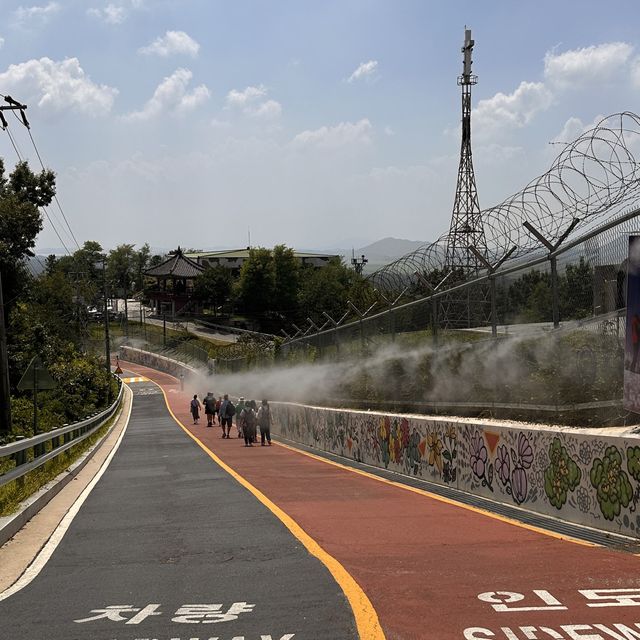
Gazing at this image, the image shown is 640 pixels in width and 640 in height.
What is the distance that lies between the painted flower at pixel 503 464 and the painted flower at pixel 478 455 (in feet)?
1.59

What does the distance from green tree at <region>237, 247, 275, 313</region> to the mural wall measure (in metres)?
99.4

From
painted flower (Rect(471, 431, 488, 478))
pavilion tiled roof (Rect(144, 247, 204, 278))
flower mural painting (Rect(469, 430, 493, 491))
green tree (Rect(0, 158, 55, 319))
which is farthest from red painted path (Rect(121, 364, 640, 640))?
pavilion tiled roof (Rect(144, 247, 204, 278))

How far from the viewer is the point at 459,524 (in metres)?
10.1

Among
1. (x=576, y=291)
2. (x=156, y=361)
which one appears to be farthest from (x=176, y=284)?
(x=576, y=291)

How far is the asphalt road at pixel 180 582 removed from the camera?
5.77 meters

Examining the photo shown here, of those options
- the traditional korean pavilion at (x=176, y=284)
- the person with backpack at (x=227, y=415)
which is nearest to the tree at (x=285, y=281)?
the traditional korean pavilion at (x=176, y=284)

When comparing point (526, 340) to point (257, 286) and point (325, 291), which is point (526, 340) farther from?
point (257, 286)

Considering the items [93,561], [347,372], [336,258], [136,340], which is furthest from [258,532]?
[336,258]

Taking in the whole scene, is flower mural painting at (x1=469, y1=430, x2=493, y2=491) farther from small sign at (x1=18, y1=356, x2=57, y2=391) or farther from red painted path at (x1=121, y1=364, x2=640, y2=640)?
small sign at (x1=18, y1=356, x2=57, y2=391)

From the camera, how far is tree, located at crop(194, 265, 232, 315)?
12631 cm

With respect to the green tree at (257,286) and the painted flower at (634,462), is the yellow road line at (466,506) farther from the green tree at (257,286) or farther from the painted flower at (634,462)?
the green tree at (257,286)

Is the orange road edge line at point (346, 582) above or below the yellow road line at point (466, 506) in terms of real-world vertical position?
above

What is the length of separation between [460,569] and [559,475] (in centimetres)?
316

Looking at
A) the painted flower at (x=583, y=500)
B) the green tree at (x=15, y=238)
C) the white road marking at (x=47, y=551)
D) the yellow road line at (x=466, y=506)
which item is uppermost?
the green tree at (x=15, y=238)
